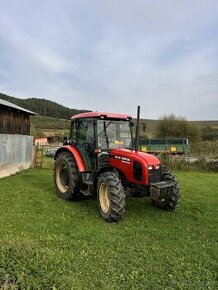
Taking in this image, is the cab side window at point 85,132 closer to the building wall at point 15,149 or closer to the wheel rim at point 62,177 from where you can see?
the wheel rim at point 62,177

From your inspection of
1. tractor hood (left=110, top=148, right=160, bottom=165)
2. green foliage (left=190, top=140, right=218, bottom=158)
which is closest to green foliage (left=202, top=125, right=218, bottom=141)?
green foliage (left=190, top=140, right=218, bottom=158)

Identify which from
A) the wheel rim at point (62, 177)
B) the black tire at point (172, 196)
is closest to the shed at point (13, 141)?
the wheel rim at point (62, 177)

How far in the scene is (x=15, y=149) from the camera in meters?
15.3

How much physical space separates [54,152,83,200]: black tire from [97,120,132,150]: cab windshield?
3.70 feet

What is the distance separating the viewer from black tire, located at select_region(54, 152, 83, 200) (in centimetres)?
849

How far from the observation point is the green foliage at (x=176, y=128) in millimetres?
39875

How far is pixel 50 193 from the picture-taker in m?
9.70

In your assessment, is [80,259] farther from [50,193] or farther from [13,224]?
[50,193]

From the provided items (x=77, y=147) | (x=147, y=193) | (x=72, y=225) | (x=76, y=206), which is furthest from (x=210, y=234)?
(x=77, y=147)

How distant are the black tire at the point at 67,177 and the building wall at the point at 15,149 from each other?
4.89 meters

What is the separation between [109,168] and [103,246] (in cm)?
249

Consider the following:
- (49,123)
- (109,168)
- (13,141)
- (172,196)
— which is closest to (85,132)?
(109,168)

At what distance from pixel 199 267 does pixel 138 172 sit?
2.70 metres

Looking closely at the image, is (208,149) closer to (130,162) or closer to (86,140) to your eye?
(86,140)
